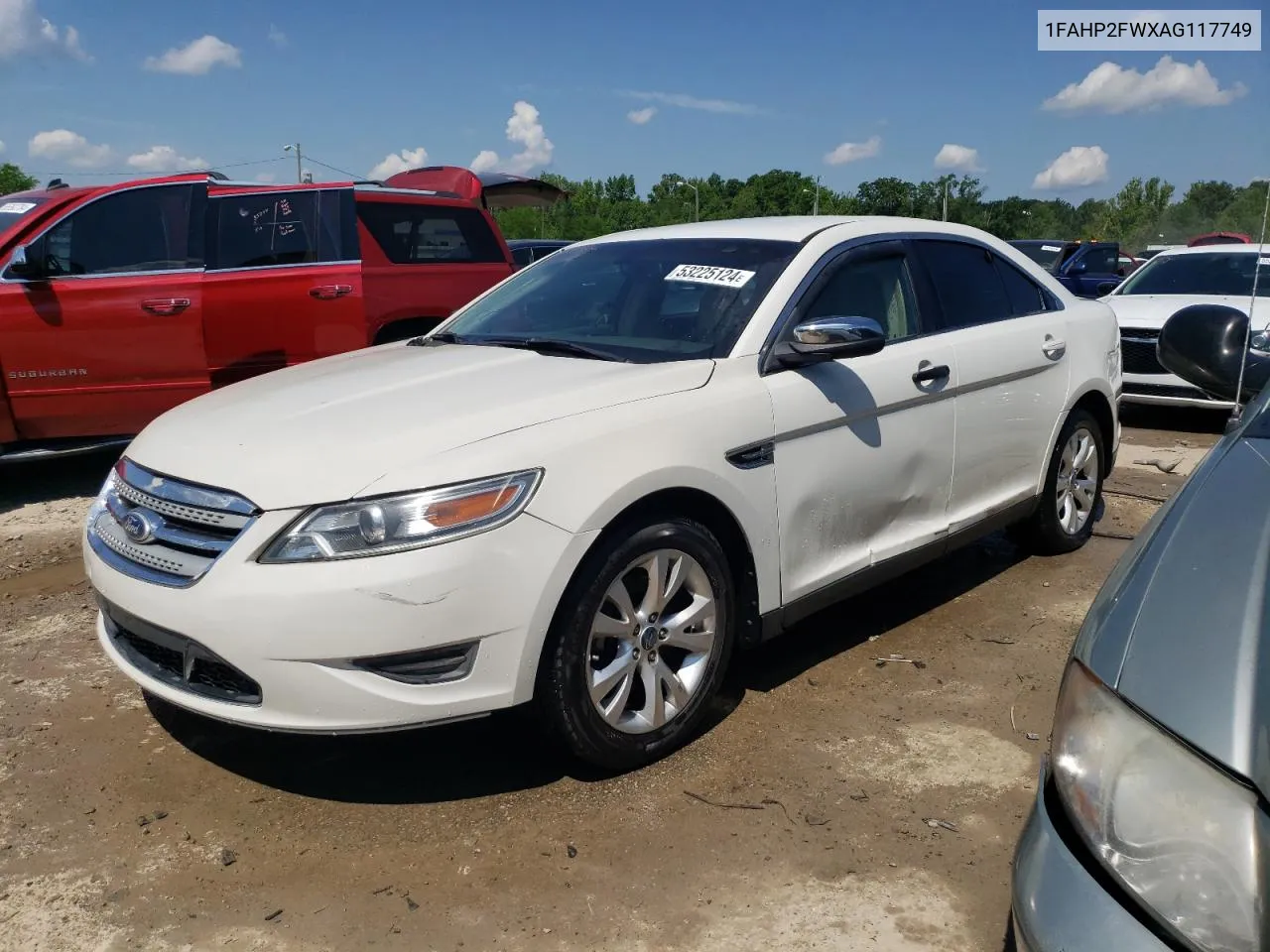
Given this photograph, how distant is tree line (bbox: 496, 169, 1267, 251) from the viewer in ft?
191

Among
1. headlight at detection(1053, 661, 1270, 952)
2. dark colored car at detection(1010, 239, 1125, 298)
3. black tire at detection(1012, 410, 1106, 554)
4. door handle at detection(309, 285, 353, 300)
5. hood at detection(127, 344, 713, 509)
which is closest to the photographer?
headlight at detection(1053, 661, 1270, 952)

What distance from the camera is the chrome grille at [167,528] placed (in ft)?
9.02

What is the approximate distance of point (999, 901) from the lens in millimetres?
2541

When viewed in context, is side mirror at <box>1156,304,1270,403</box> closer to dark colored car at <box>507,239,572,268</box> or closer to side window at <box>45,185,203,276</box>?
side window at <box>45,185,203,276</box>

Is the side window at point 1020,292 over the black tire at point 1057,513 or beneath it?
over

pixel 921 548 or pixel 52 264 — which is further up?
pixel 52 264

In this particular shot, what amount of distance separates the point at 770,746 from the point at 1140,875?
77.9 inches

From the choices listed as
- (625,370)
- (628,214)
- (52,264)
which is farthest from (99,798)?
(628,214)

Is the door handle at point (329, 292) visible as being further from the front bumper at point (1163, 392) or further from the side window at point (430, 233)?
the front bumper at point (1163, 392)

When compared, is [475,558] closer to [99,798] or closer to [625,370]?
[625,370]

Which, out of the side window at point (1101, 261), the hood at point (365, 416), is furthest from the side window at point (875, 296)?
the side window at point (1101, 261)

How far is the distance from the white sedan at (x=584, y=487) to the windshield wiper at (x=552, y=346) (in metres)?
0.01

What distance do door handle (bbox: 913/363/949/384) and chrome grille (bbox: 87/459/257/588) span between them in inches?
93.5

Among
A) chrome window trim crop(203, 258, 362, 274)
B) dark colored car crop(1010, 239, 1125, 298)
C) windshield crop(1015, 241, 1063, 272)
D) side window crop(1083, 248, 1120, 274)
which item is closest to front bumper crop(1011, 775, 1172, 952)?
chrome window trim crop(203, 258, 362, 274)
